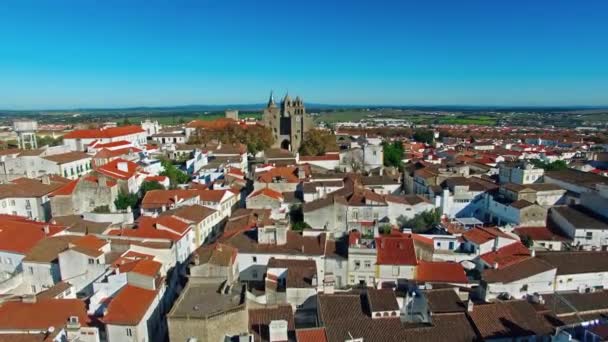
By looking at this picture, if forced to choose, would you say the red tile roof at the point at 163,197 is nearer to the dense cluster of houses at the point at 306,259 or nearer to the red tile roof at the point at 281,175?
the dense cluster of houses at the point at 306,259

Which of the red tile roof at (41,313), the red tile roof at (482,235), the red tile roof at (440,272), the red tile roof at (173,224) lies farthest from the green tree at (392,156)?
the red tile roof at (41,313)

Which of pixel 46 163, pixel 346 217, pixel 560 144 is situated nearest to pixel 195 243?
pixel 346 217

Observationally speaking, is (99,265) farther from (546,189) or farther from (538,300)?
(546,189)

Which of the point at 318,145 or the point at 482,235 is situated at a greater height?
the point at 318,145

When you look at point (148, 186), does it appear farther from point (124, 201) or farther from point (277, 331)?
point (277, 331)

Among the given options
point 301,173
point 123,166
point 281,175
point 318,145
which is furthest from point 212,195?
point 318,145

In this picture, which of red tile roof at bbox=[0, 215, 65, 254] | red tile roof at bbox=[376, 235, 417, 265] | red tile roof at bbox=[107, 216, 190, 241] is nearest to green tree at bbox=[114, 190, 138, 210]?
red tile roof at bbox=[0, 215, 65, 254]

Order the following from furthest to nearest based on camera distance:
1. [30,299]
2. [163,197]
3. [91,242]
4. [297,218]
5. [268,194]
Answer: [163,197]
[268,194]
[297,218]
[91,242]
[30,299]
